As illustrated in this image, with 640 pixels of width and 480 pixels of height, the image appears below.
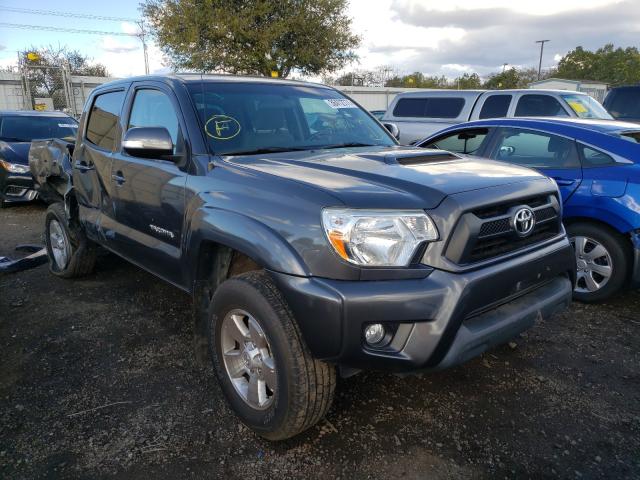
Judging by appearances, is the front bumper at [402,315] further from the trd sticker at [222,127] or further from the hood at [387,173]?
the trd sticker at [222,127]

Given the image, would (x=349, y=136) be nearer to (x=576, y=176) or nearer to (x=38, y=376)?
(x=576, y=176)

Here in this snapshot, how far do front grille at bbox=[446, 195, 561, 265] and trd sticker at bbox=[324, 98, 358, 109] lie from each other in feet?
5.49

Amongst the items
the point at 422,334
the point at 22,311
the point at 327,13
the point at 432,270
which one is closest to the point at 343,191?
the point at 432,270

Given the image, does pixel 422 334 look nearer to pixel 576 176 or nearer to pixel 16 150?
pixel 576 176

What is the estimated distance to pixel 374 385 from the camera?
A: 114 inches

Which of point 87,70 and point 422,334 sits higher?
point 87,70

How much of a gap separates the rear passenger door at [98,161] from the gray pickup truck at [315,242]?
15.2 inches

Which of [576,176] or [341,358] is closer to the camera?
[341,358]

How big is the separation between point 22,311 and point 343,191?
342cm

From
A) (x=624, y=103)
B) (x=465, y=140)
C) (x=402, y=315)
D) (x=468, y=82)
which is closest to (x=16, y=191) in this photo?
(x=465, y=140)

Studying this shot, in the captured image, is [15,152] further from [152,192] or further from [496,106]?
[496,106]

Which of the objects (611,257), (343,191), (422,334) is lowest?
(611,257)

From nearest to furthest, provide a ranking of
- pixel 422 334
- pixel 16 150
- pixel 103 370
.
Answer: pixel 422 334, pixel 103 370, pixel 16 150

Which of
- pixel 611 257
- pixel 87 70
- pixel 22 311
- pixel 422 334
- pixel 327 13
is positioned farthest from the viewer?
pixel 87 70
